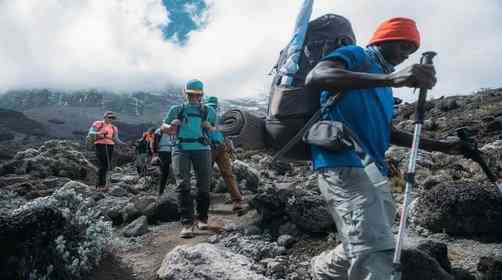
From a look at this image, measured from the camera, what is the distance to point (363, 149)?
289 cm

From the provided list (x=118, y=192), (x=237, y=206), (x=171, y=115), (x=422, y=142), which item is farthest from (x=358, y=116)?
(x=118, y=192)

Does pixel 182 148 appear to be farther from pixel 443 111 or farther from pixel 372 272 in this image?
pixel 443 111

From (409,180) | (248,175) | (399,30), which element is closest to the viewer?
(409,180)

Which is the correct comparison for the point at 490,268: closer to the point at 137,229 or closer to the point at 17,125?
the point at 137,229

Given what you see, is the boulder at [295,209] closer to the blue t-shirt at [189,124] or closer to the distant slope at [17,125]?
the blue t-shirt at [189,124]

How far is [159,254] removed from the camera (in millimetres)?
5930

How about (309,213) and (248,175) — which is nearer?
(309,213)

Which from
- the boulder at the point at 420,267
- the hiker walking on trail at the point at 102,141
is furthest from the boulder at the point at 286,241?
the hiker walking on trail at the point at 102,141

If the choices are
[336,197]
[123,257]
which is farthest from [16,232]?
[336,197]

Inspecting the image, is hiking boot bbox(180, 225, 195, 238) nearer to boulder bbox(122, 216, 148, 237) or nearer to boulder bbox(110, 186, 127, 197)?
boulder bbox(122, 216, 148, 237)

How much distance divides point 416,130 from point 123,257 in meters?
4.29

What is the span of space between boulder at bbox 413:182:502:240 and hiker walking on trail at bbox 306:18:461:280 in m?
2.98

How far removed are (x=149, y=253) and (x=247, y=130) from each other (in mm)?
3156

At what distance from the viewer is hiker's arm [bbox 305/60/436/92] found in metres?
2.43
